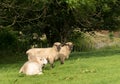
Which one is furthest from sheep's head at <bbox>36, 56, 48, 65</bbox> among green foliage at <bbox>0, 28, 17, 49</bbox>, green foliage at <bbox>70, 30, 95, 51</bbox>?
green foliage at <bbox>70, 30, 95, 51</bbox>

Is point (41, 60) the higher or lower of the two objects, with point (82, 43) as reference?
higher

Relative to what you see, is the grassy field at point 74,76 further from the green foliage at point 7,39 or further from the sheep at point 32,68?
the green foliage at point 7,39

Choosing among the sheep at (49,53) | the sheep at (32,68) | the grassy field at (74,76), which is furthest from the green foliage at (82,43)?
the sheep at (32,68)

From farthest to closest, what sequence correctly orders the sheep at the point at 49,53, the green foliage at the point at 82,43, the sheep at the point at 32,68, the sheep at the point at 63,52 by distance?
the green foliage at the point at 82,43
the sheep at the point at 63,52
the sheep at the point at 49,53
the sheep at the point at 32,68

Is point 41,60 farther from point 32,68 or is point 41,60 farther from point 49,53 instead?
point 49,53

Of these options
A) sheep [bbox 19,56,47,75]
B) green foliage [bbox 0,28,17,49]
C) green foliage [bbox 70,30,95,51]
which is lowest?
green foliage [bbox 70,30,95,51]

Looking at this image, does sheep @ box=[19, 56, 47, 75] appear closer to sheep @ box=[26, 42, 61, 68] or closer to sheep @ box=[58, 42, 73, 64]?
sheep @ box=[26, 42, 61, 68]

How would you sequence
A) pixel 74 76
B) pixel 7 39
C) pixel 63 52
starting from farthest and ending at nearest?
pixel 7 39, pixel 63 52, pixel 74 76

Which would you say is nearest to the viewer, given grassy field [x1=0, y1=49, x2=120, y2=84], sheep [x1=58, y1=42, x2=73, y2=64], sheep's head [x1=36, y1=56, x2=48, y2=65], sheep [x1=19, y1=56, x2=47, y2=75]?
grassy field [x1=0, y1=49, x2=120, y2=84]

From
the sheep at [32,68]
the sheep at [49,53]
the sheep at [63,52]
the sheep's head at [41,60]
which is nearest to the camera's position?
the sheep at [32,68]

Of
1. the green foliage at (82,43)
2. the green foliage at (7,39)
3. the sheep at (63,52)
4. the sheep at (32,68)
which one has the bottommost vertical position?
the green foliage at (82,43)

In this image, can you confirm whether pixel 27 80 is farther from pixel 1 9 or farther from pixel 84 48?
pixel 84 48

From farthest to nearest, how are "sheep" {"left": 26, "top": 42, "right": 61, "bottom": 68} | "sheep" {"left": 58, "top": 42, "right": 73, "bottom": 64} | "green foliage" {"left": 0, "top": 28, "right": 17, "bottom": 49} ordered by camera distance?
"green foliage" {"left": 0, "top": 28, "right": 17, "bottom": 49} < "sheep" {"left": 58, "top": 42, "right": 73, "bottom": 64} < "sheep" {"left": 26, "top": 42, "right": 61, "bottom": 68}

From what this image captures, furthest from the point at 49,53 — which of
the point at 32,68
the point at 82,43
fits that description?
the point at 82,43
